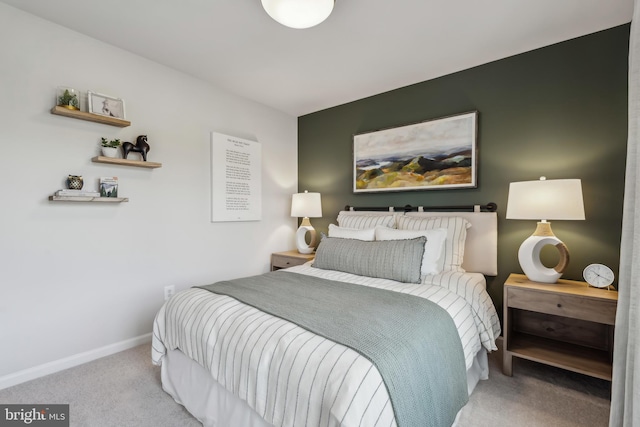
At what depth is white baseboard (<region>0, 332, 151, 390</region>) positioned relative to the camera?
1975 millimetres

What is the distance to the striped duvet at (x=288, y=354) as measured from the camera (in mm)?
1013

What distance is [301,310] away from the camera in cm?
152

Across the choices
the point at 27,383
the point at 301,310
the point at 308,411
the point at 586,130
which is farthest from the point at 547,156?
the point at 27,383

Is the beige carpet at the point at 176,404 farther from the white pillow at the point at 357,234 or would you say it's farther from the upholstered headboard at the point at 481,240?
the white pillow at the point at 357,234

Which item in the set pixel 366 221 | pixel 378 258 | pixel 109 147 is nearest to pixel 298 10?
pixel 378 258

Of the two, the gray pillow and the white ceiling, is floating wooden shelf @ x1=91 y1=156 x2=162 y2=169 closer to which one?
the white ceiling

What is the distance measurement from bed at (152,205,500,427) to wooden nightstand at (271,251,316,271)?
74 centimetres

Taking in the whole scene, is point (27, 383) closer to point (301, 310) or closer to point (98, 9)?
point (301, 310)

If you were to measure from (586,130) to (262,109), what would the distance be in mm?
3116

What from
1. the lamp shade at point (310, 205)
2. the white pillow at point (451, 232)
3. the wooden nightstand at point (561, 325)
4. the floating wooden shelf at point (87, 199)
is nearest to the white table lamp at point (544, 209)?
the wooden nightstand at point (561, 325)

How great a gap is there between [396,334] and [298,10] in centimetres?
→ 172

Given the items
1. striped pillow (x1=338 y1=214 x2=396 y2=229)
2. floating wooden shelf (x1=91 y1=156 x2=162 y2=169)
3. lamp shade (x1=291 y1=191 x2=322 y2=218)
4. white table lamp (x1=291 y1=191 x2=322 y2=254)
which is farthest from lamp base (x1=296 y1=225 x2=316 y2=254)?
floating wooden shelf (x1=91 y1=156 x2=162 y2=169)

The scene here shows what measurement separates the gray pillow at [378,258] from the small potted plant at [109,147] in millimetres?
1867

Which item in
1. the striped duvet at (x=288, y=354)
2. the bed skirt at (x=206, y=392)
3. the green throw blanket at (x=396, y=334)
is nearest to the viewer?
the striped duvet at (x=288, y=354)
